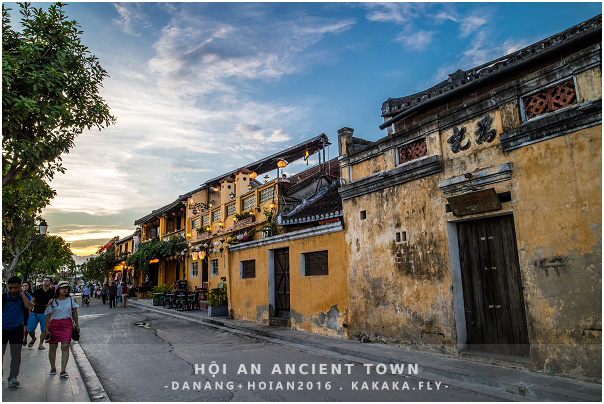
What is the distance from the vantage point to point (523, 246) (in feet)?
21.3

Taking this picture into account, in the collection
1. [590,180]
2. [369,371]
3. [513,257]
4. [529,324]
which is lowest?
[369,371]

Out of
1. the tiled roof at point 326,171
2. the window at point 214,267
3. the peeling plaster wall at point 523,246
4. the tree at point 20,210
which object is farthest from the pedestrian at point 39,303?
the tiled roof at point 326,171

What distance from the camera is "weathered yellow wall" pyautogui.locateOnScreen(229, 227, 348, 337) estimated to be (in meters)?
10.3

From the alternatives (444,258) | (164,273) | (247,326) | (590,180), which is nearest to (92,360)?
(247,326)

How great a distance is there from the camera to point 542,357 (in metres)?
6.09

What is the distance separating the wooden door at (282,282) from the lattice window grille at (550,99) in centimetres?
807

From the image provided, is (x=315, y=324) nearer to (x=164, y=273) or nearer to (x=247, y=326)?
(x=247, y=326)

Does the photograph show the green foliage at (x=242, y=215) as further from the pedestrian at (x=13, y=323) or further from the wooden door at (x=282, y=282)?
the pedestrian at (x=13, y=323)

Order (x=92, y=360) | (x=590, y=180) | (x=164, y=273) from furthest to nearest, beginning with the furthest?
(x=164, y=273) < (x=92, y=360) < (x=590, y=180)

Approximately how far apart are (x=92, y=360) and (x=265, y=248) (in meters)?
6.17

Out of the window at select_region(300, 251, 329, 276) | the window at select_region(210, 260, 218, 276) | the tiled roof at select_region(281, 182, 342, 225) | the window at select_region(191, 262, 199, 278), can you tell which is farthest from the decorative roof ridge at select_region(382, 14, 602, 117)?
the window at select_region(191, 262, 199, 278)

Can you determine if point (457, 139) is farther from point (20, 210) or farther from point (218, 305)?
point (20, 210)

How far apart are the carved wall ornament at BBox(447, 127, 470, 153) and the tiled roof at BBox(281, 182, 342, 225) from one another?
15.7 feet

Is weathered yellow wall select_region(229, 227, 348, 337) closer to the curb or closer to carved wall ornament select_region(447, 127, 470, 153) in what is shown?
carved wall ornament select_region(447, 127, 470, 153)
